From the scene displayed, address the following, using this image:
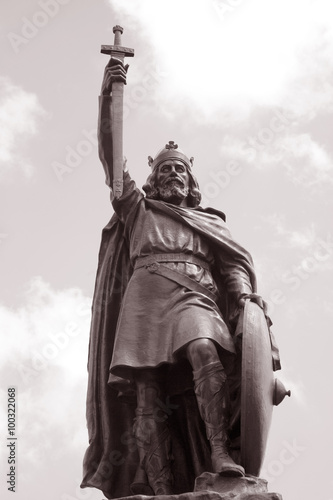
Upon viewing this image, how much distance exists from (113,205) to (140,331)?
167 centimetres

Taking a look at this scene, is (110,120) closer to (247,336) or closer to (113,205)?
(113,205)

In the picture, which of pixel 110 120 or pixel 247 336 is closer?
pixel 247 336

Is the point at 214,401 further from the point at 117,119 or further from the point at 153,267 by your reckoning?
the point at 117,119

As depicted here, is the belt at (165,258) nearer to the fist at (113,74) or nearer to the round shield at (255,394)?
A: the round shield at (255,394)

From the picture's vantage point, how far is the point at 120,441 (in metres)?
9.82

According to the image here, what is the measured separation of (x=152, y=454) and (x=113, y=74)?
4.26 meters

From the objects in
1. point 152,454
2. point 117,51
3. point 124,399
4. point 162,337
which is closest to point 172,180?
point 117,51

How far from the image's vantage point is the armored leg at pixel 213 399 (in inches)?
351

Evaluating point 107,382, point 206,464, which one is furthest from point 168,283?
point 206,464

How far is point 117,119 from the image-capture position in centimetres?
1051

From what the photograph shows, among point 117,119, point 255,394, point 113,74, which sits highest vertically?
point 113,74

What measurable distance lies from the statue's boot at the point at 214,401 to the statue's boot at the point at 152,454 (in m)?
0.51

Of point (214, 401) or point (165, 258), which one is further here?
point (165, 258)

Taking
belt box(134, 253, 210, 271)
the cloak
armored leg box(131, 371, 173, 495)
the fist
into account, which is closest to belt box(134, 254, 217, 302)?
belt box(134, 253, 210, 271)
